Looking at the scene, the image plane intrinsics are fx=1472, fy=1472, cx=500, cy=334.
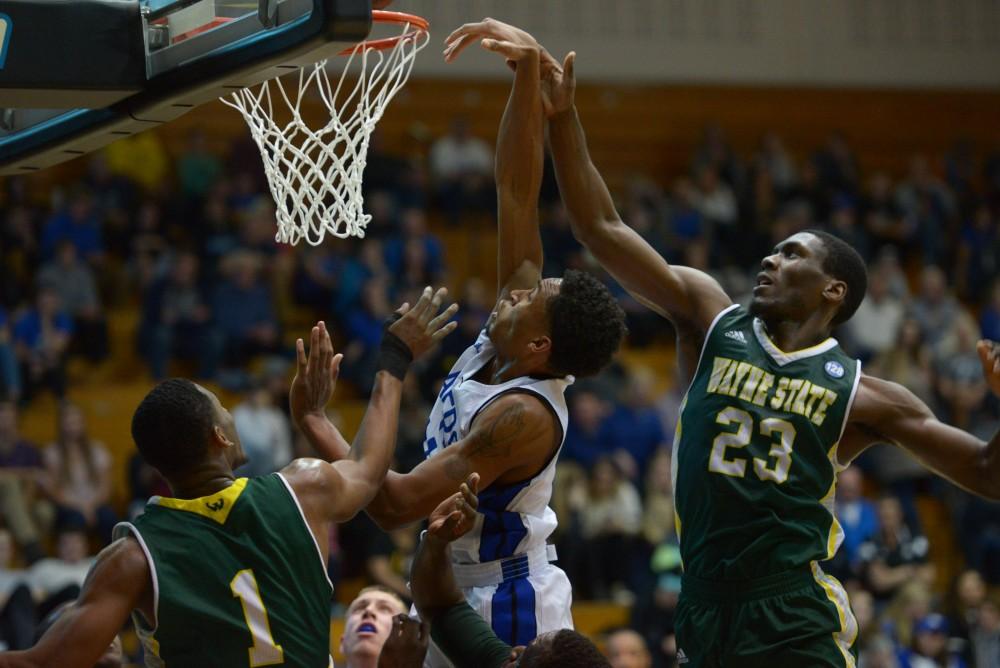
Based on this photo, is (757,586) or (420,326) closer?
(757,586)

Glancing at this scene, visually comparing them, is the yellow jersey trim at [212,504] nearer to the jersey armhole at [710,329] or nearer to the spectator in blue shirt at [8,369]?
the jersey armhole at [710,329]

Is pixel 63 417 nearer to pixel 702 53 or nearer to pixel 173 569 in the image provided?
pixel 173 569

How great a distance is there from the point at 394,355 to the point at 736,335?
3.98 feet

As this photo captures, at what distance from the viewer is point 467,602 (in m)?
5.02

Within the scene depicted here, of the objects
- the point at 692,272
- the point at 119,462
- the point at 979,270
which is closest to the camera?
the point at 692,272

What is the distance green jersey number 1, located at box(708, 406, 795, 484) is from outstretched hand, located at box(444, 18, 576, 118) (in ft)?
4.51

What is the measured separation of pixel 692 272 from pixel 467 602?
1.46m

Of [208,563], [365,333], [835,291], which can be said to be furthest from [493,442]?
[365,333]

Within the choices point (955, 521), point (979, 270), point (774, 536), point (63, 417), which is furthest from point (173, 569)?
point (979, 270)

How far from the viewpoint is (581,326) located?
525 cm

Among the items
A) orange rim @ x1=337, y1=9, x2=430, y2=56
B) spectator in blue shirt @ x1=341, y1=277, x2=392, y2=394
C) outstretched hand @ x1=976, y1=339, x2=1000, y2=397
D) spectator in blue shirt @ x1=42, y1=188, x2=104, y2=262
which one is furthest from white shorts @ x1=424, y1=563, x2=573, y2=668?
spectator in blue shirt @ x1=42, y1=188, x2=104, y2=262

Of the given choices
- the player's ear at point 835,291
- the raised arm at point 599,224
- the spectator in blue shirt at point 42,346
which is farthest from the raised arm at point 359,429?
the spectator in blue shirt at point 42,346

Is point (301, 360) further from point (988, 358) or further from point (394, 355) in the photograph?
point (988, 358)

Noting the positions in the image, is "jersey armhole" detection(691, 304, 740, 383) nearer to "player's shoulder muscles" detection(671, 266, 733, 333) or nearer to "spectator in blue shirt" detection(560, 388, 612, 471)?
"player's shoulder muscles" detection(671, 266, 733, 333)
